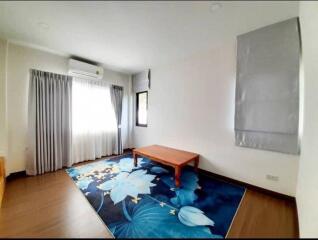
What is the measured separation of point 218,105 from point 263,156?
0.94 m

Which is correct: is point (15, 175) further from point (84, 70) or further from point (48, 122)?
point (84, 70)

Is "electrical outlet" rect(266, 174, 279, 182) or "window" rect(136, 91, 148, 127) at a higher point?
"window" rect(136, 91, 148, 127)

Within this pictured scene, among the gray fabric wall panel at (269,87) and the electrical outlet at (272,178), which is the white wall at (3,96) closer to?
the gray fabric wall panel at (269,87)

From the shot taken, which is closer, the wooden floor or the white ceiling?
the wooden floor

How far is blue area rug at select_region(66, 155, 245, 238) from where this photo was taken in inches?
44.7

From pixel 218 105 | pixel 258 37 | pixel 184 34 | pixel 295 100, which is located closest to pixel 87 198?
pixel 218 105

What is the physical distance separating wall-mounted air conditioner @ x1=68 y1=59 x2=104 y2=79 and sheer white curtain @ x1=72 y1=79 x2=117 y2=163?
0.17m

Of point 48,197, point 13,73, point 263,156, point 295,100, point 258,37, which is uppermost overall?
point 258,37

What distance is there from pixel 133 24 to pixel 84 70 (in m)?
1.66

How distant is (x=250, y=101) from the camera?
1825 millimetres

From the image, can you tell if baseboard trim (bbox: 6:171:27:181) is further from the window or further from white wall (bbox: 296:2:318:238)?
white wall (bbox: 296:2:318:238)

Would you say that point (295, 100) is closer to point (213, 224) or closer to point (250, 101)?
point (250, 101)

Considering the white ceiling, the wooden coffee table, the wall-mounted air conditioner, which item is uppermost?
the white ceiling

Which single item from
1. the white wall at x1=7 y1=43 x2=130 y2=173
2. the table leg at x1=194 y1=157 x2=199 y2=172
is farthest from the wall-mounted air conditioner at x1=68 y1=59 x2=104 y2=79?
the table leg at x1=194 y1=157 x2=199 y2=172
